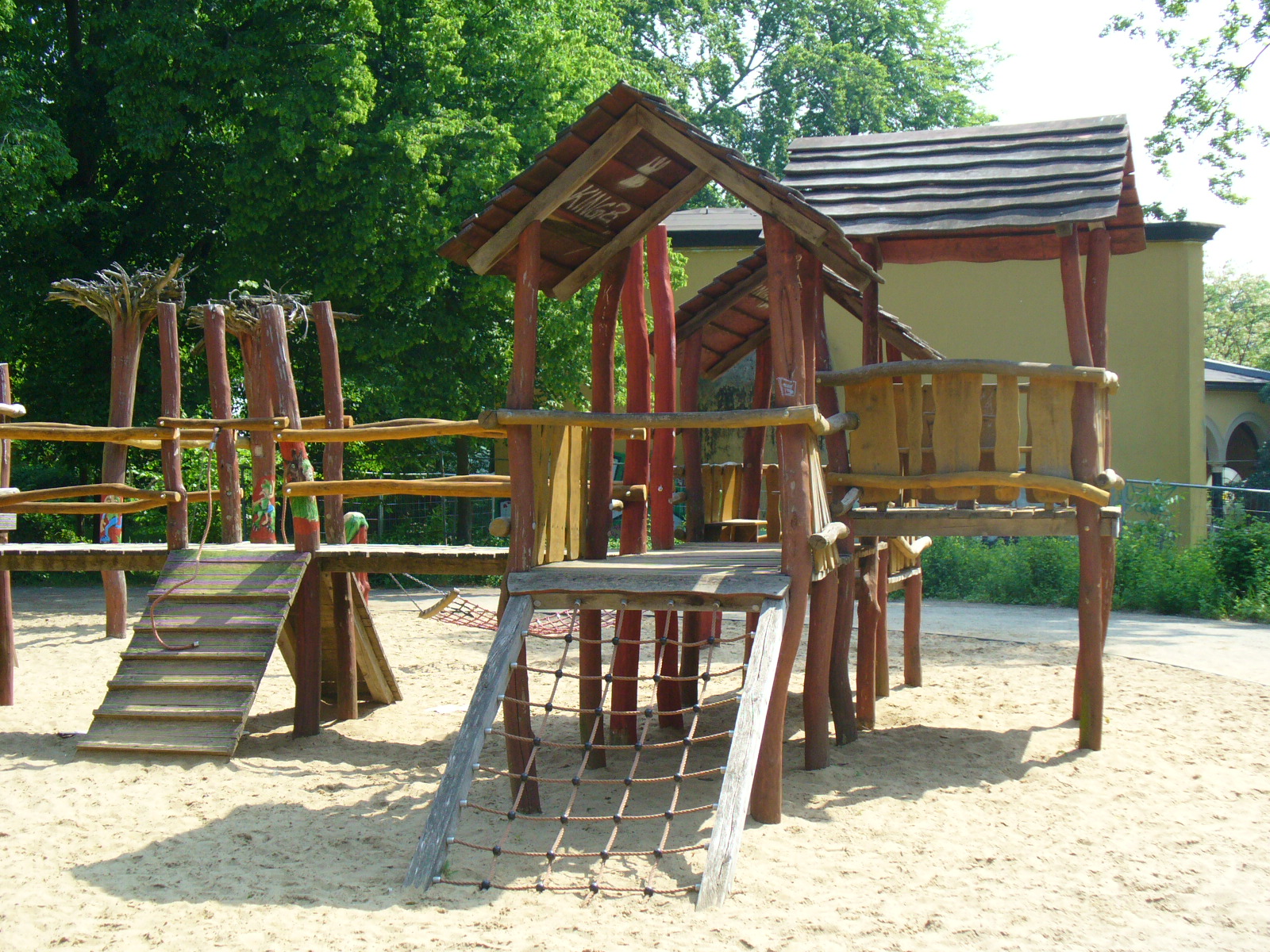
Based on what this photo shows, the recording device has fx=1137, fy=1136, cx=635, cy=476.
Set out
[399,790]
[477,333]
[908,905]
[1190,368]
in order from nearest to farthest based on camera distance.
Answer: [908,905], [399,790], [477,333], [1190,368]

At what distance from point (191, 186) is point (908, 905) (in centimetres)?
1669

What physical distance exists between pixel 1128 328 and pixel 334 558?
16667mm

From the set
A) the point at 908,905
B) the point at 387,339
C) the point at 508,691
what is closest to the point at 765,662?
the point at 908,905

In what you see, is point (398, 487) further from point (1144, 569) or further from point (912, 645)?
point (1144, 569)

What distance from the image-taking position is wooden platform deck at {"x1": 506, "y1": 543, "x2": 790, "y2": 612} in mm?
5254

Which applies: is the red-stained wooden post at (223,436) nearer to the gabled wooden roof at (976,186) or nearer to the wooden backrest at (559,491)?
the wooden backrest at (559,491)

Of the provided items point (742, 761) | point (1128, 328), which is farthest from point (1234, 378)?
point (742, 761)

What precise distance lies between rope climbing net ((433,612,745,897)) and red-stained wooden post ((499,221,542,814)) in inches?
0.7

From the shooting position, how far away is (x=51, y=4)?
1723 cm

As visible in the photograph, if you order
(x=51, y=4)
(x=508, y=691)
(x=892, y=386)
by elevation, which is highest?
(x=51, y=4)

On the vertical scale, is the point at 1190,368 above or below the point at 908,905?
above

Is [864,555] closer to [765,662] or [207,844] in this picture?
[765,662]

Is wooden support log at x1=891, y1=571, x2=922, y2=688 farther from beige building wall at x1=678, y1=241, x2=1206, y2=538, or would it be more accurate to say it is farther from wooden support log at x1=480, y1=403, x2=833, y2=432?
beige building wall at x1=678, y1=241, x2=1206, y2=538

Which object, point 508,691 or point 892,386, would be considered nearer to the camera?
point 508,691
